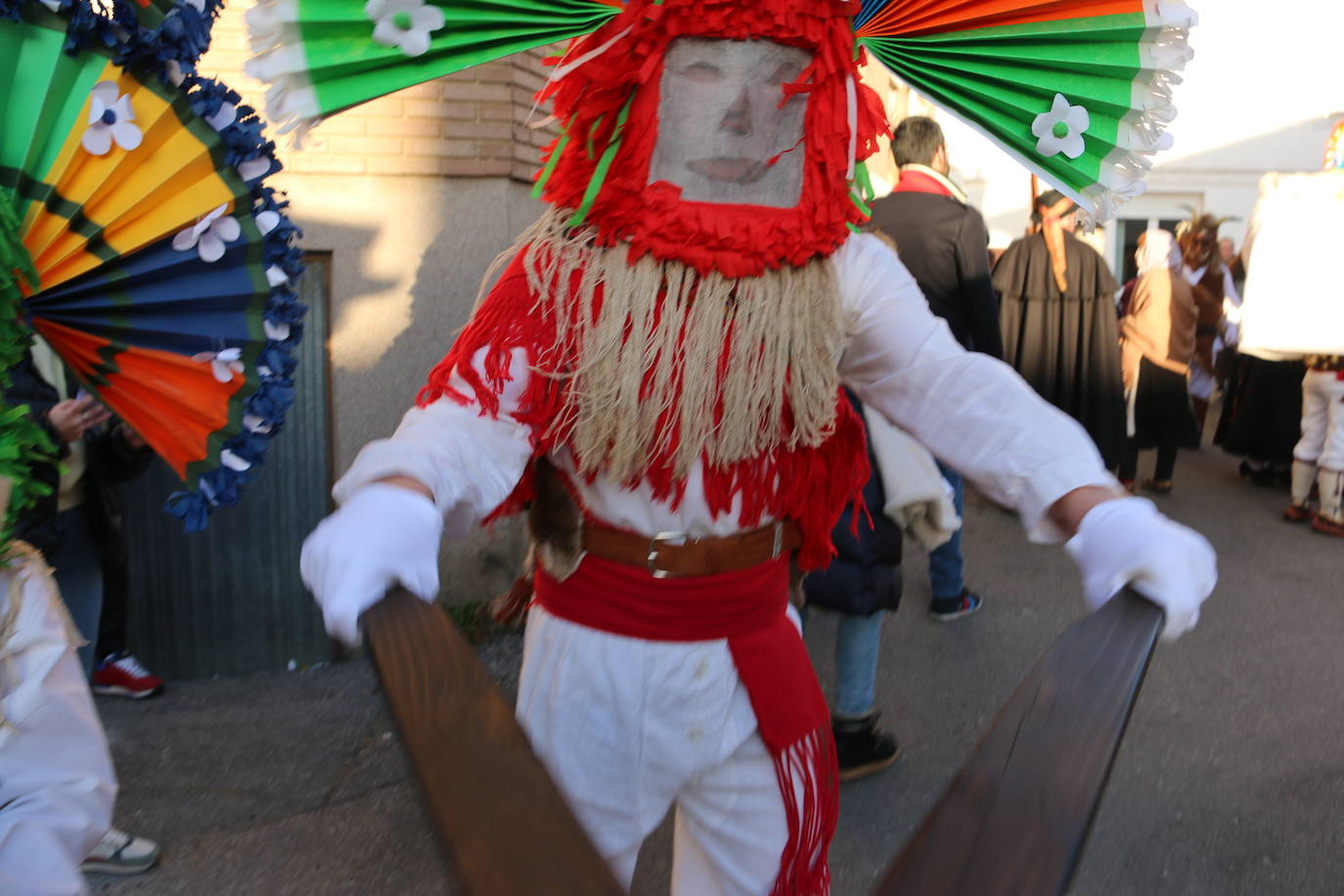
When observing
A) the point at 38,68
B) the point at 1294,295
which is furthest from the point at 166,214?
the point at 1294,295

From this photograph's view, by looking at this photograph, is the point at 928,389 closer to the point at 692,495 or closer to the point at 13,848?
the point at 692,495

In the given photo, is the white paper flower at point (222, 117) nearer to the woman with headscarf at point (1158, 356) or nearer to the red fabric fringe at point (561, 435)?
the red fabric fringe at point (561, 435)

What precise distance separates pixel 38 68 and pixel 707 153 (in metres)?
1.10

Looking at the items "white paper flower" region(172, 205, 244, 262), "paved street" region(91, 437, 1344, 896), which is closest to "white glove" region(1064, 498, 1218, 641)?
"white paper flower" region(172, 205, 244, 262)

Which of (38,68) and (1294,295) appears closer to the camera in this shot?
(38,68)

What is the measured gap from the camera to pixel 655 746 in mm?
1854

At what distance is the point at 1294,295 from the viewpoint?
21.2ft

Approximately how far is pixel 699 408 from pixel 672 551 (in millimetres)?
261

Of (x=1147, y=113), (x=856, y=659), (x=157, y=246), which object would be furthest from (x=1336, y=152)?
(x=157, y=246)

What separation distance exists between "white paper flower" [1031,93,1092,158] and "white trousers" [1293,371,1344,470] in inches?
212

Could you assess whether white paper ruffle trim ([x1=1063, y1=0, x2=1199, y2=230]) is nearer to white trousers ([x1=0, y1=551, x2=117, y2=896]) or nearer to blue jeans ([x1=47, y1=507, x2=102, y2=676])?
white trousers ([x1=0, y1=551, x2=117, y2=896])

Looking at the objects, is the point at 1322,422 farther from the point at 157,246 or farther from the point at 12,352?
the point at 12,352

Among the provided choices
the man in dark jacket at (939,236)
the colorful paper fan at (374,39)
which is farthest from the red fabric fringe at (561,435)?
the man in dark jacket at (939,236)

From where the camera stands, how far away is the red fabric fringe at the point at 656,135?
177cm
